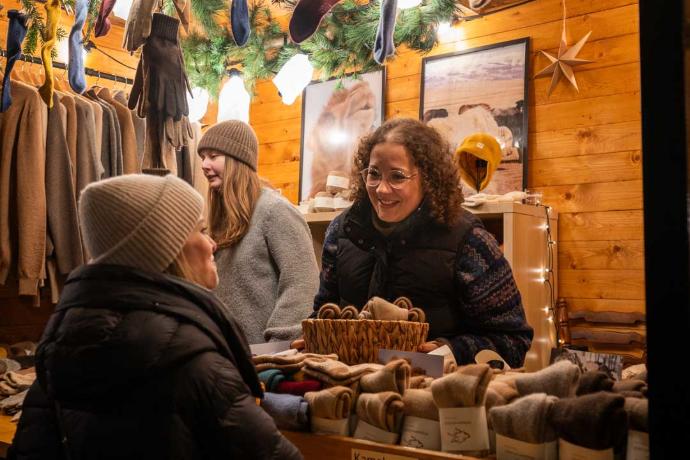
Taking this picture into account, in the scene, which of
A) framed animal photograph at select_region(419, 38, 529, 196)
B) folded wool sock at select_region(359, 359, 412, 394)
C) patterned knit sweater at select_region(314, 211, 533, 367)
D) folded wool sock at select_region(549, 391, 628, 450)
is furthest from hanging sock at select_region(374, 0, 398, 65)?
framed animal photograph at select_region(419, 38, 529, 196)

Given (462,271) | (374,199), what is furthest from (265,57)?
(462,271)

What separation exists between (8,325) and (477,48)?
3.03 meters

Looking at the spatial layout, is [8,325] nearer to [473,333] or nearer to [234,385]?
[473,333]

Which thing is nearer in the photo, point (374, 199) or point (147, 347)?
point (147, 347)

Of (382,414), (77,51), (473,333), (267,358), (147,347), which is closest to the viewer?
(147,347)

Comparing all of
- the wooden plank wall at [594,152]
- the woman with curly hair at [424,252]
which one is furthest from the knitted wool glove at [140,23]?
the wooden plank wall at [594,152]

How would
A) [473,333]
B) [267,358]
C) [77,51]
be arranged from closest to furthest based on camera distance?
[267,358], [473,333], [77,51]

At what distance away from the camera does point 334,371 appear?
4.16ft

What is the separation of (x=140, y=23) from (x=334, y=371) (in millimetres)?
1285

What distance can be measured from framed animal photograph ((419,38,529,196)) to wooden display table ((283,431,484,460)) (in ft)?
9.25

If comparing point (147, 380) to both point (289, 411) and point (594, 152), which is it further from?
point (594, 152)

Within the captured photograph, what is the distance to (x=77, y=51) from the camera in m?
2.38

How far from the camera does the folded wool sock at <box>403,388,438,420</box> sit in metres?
1.13

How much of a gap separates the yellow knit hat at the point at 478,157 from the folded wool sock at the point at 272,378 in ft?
7.11
